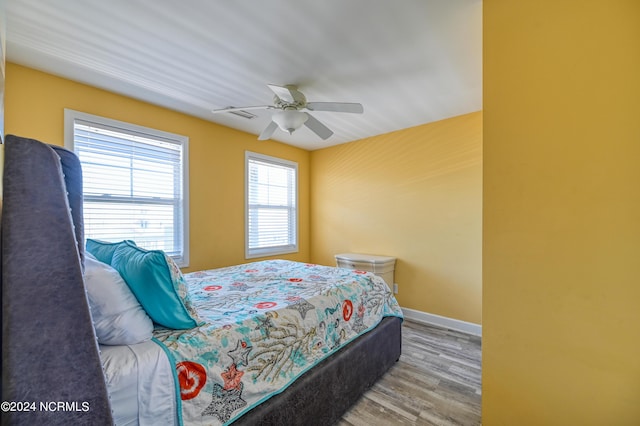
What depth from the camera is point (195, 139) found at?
3.18m

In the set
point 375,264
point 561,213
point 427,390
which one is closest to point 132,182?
point 375,264

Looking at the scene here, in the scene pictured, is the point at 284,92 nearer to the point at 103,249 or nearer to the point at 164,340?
the point at 103,249

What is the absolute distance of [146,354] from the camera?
104 cm

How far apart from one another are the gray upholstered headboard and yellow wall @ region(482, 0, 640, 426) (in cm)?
171

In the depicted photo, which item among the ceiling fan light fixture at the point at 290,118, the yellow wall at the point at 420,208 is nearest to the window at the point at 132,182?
the ceiling fan light fixture at the point at 290,118

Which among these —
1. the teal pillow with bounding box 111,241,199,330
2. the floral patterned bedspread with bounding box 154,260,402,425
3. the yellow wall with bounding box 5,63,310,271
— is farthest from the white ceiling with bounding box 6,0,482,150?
the floral patterned bedspread with bounding box 154,260,402,425

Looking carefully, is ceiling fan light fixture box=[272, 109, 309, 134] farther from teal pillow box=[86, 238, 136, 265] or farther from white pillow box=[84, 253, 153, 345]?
white pillow box=[84, 253, 153, 345]

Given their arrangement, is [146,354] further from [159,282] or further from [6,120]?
[6,120]

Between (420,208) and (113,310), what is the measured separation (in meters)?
3.26

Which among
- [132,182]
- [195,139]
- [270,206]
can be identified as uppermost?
[195,139]

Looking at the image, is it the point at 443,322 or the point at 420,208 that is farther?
the point at 420,208

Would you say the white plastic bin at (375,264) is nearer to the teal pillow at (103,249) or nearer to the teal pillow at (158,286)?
the teal pillow at (158,286)

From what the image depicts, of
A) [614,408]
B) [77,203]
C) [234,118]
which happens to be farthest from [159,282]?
[234,118]

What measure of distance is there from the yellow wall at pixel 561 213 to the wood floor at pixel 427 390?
47 centimetres
